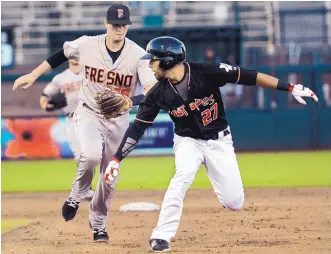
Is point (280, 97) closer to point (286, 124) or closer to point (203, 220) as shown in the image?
point (286, 124)

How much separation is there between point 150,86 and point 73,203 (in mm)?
1409

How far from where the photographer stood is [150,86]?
7.54 meters

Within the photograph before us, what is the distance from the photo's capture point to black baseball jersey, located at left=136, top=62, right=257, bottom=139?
22.8 feet

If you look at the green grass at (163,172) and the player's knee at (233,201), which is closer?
the player's knee at (233,201)

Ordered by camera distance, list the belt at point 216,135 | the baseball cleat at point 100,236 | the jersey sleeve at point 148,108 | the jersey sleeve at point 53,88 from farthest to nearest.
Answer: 1. the jersey sleeve at point 53,88
2. the baseball cleat at point 100,236
3. the belt at point 216,135
4. the jersey sleeve at point 148,108

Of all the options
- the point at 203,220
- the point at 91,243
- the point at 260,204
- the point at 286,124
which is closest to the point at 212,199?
the point at 260,204

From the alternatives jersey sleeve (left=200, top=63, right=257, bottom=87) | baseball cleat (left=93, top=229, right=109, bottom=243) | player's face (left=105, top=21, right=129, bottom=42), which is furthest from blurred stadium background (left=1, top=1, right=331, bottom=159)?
jersey sleeve (left=200, top=63, right=257, bottom=87)

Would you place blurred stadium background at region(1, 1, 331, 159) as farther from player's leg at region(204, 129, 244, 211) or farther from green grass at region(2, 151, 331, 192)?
player's leg at region(204, 129, 244, 211)

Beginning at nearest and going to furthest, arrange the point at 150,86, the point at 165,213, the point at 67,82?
1. the point at 165,213
2. the point at 150,86
3. the point at 67,82

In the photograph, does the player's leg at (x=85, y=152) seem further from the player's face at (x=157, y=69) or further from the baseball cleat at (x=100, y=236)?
the player's face at (x=157, y=69)

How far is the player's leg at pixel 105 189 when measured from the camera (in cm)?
786

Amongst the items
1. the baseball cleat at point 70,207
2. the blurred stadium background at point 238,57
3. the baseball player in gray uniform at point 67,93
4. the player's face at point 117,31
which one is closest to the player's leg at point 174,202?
the baseball cleat at point 70,207

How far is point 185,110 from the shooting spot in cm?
702

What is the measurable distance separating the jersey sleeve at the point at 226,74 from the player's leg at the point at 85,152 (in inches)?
53.7
